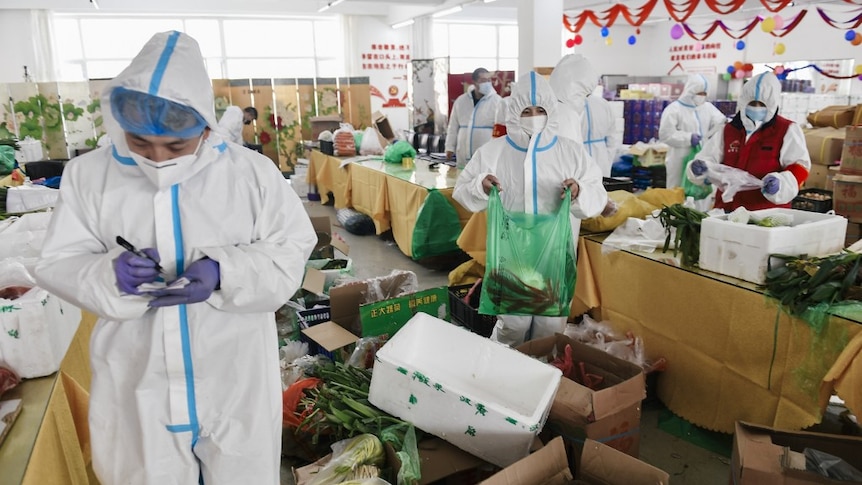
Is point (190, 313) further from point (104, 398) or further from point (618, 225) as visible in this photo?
point (618, 225)

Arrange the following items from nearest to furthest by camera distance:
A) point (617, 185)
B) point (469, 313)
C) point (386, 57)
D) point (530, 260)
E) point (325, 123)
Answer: point (530, 260) → point (469, 313) → point (617, 185) → point (325, 123) → point (386, 57)

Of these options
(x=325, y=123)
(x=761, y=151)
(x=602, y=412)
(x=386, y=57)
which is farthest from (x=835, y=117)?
(x=386, y=57)

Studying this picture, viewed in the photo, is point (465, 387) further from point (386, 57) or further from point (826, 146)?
point (386, 57)

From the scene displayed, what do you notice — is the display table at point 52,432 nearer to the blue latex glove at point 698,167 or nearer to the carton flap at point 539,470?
the carton flap at point 539,470

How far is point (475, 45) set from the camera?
14.3m

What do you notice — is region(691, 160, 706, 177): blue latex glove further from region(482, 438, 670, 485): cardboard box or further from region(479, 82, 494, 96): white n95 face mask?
region(479, 82, 494, 96): white n95 face mask

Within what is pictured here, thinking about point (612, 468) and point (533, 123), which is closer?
point (612, 468)

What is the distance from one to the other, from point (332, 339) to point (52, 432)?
1.47 metres

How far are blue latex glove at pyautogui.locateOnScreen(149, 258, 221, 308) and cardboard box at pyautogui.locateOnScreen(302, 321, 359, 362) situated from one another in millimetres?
1560

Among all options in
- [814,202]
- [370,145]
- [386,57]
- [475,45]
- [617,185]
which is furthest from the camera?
[475,45]

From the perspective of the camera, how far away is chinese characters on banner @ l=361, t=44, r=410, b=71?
1282cm

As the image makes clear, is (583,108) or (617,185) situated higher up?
(583,108)

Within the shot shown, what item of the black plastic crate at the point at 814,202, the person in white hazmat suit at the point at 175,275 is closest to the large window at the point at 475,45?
the black plastic crate at the point at 814,202

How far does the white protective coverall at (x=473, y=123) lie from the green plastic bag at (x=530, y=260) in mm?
3209
